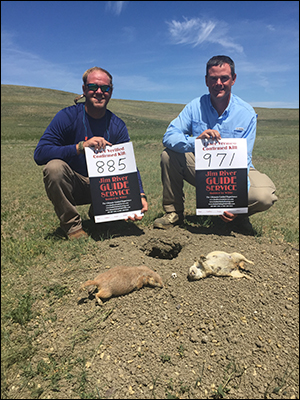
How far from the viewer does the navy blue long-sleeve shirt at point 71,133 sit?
3.56 meters

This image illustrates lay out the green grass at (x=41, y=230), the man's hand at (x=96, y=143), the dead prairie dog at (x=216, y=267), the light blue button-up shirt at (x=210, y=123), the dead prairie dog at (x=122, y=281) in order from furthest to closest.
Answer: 1. the light blue button-up shirt at (x=210, y=123)
2. the man's hand at (x=96, y=143)
3. the dead prairie dog at (x=216, y=267)
4. the dead prairie dog at (x=122, y=281)
5. the green grass at (x=41, y=230)

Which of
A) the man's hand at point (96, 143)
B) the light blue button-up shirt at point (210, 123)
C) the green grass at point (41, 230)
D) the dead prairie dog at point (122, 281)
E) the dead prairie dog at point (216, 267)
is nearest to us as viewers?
the green grass at point (41, 230)

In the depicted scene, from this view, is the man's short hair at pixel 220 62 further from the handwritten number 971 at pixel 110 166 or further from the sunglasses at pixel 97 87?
the handwritten number 971 at pixel 110 166

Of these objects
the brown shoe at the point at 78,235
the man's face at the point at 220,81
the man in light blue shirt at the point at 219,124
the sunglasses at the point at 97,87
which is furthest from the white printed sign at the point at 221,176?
the brown shoe at the point at 78,235

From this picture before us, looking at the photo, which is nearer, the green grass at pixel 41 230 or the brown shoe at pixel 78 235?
the green grass at pixel 41 230

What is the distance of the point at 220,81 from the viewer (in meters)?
3.58

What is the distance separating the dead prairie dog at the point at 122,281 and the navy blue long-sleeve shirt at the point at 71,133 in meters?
1.69

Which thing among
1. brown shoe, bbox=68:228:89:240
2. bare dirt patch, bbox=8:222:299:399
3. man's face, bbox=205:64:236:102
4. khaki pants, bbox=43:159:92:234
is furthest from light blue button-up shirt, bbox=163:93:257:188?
brown shoe, bbox=68:228:89:240

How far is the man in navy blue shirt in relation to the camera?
346 centimetres

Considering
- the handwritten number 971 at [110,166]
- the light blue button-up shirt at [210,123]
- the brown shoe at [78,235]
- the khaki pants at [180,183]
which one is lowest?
the brown shoe at [78,235]

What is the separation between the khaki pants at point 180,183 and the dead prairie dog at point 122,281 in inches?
69.7

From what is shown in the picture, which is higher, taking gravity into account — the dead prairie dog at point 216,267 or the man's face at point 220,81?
the man's face at point 220,81

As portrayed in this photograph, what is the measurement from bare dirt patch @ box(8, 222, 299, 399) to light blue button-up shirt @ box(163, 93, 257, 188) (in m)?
1.60

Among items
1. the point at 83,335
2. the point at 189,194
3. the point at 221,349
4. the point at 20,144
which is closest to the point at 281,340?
the point at 221,349
